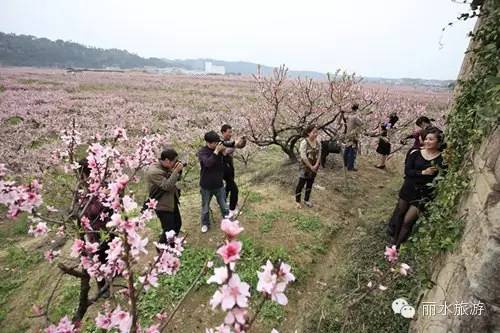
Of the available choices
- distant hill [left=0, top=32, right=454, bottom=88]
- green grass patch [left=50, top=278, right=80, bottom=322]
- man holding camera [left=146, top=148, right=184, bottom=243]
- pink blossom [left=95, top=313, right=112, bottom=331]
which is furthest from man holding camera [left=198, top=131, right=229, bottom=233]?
distant hill [left=0, top=32, right=454, bottom=88]

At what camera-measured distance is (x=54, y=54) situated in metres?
99.9

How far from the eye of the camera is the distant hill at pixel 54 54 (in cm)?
8894

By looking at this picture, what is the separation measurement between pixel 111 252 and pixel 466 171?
343 cm

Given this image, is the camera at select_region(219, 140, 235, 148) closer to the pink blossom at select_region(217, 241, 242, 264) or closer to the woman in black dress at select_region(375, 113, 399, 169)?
the pink blossom at select_region(217, 241, 242, 264)

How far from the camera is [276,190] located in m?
8.60

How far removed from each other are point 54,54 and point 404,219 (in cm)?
12171

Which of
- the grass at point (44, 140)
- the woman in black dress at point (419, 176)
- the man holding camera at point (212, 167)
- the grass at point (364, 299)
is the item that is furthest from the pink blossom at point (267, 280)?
the grass at point (44, 140)

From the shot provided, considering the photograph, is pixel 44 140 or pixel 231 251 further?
pixel 44 140

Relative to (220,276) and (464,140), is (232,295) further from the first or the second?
(464,140)

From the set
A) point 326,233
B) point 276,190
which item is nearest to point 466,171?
point 326,233

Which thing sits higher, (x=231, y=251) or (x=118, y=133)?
(x=231, y=251)

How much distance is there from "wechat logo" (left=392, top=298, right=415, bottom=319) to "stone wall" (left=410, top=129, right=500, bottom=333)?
0.56 ft

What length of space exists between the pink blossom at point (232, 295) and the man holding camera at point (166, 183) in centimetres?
366

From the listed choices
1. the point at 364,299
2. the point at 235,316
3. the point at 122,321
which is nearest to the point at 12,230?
the point at 122,321
